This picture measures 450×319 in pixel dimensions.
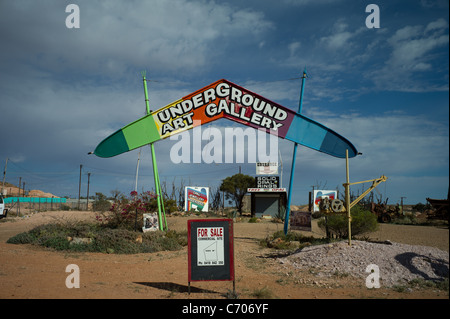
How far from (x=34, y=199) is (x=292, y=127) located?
55.9 m

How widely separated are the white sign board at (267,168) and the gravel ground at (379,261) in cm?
2594

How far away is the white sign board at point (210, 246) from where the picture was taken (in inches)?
296

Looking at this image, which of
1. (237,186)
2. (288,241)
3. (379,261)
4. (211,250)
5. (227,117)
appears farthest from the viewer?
(237,186)

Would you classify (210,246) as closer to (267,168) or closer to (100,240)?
(100,240)

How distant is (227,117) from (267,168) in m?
21.8

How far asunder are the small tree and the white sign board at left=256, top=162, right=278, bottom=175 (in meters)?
6.54

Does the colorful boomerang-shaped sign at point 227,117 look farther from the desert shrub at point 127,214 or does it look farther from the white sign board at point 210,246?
the white sign board at point 210,246

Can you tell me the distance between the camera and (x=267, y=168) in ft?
123

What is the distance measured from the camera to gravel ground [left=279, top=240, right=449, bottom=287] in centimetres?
838

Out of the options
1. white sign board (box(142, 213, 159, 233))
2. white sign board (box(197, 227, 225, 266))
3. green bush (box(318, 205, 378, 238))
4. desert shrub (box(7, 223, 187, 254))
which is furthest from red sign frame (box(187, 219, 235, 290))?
white sign board (box(142, 213, 159, 233))

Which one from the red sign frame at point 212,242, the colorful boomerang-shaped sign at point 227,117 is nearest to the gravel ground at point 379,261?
the red sign frame at point 212,242

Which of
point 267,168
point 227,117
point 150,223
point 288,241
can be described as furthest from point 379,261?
point 267,168
